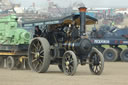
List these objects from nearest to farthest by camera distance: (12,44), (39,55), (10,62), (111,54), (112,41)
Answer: (39,55)
(10,62)
(12,44)
(111,54)
(112,41)

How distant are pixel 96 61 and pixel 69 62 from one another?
1.03 m

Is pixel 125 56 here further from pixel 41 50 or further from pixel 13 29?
pixel 41 50

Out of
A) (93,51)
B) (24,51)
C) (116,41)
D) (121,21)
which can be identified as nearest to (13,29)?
(24,51)

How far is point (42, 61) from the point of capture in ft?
48.7

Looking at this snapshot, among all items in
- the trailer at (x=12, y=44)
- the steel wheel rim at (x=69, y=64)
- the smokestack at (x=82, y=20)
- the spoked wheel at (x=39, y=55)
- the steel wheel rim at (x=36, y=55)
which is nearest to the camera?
the steel wheel rim at (x=69, y=64)

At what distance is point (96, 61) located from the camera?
1427cm

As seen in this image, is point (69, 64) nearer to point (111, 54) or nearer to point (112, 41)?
point (111, 54)

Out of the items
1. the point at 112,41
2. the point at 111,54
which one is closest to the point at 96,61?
the point at 111,54

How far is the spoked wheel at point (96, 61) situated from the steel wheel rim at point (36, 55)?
5.80 feet

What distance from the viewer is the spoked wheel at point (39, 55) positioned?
14398 millimetres

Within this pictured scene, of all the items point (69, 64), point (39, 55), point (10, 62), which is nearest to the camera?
point (69, 64)

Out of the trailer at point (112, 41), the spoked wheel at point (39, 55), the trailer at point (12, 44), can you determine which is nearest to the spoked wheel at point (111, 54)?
the trailer at point (112, 41)

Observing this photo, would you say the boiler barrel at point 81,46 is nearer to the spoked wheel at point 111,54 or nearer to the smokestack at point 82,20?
the smokestack at point 82,20

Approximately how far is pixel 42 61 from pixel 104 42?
419 inches
